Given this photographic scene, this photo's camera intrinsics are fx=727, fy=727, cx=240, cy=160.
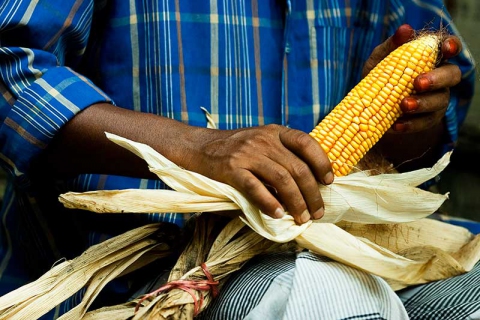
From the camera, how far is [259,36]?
1.52 metres

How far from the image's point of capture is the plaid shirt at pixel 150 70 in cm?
130

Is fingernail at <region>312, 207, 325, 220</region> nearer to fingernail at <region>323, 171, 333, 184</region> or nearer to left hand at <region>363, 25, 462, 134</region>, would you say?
fingernail at <region>323, 171, 333, 184</region>

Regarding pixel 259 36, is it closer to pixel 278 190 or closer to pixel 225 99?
pixel 225 99

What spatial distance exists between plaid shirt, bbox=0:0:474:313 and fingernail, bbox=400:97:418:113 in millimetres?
302

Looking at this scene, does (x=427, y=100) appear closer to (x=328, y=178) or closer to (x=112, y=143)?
(x=328, y=178)

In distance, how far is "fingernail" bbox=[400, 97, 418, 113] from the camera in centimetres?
130

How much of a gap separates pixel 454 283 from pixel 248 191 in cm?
43

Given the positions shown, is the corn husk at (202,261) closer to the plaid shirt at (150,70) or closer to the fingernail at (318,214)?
the fingernail at (318,214)

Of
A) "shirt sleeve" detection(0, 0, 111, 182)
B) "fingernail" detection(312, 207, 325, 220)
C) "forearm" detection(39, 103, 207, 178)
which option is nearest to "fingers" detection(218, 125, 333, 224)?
"fingernail" detection(312, 207, 325, 220)

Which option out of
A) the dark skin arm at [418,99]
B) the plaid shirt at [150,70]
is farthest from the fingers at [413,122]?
the plaid shirt at [150,70]

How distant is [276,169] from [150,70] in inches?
18.5

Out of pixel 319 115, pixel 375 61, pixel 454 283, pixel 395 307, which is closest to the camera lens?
pixel 395 307

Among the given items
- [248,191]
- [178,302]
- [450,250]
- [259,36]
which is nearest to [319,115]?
[259,36]

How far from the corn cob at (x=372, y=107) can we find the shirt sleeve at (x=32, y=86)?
1.40 ft
